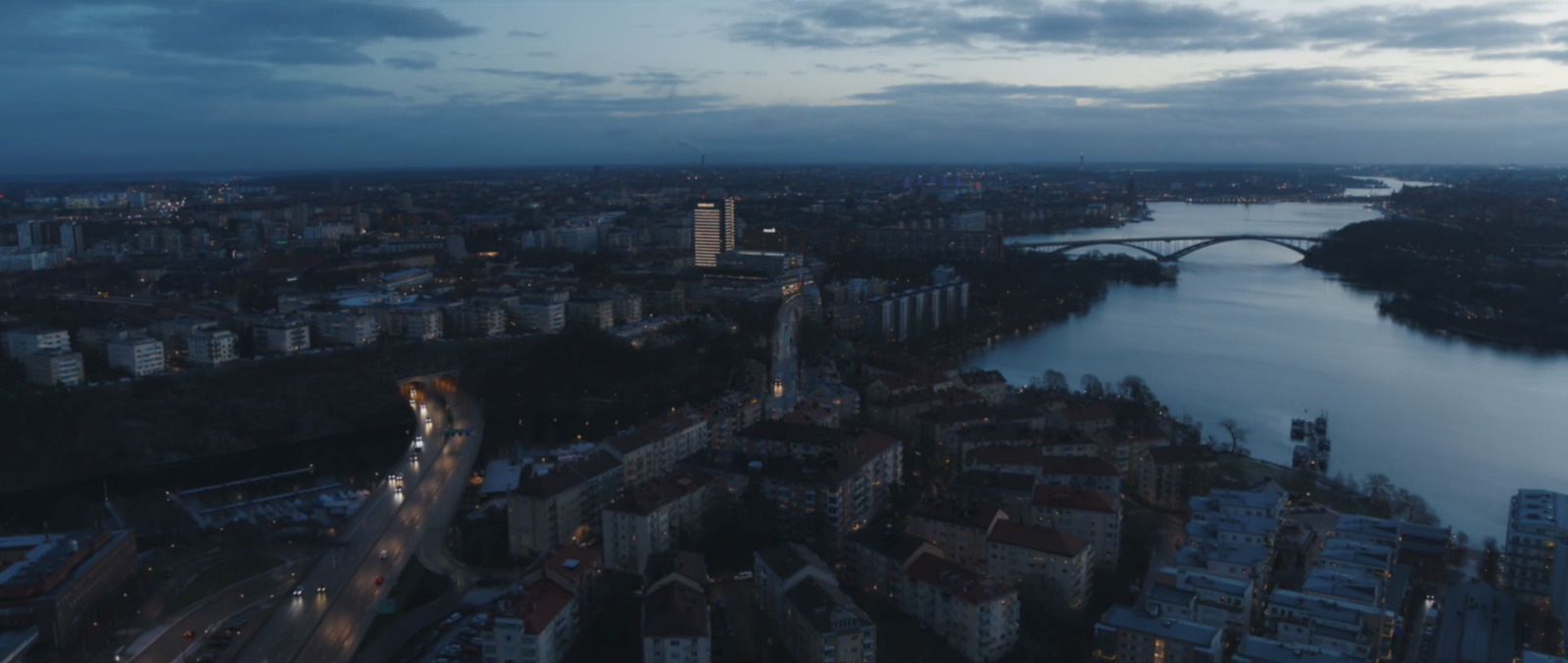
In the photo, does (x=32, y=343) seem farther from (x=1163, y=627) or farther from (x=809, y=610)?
(x=1163, y=627)

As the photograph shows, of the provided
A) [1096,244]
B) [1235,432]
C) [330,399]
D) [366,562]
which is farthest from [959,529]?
[1096,244]

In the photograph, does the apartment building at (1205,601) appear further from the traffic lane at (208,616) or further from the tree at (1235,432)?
the traffic lane at (208,616)

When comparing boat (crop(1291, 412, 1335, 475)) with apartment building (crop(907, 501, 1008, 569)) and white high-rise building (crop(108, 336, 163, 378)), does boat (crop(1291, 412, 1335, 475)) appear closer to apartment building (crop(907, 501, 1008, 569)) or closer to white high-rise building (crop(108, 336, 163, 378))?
apartment building (crop(907, 501, 1008, 569))

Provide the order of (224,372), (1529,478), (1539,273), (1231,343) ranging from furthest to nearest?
(1539,273)
(1231,343)
(224,372)
(1529,478)

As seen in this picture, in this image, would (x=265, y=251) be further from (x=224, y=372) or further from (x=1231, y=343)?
(x=1231, y=343)

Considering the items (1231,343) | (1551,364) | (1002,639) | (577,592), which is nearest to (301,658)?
(577,592)

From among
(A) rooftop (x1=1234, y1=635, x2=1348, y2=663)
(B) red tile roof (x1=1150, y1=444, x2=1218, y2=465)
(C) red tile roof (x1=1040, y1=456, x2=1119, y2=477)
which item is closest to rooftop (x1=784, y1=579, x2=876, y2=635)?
(A) rooftop (x1=1234, y1=635, x2=1348, y2=663)
